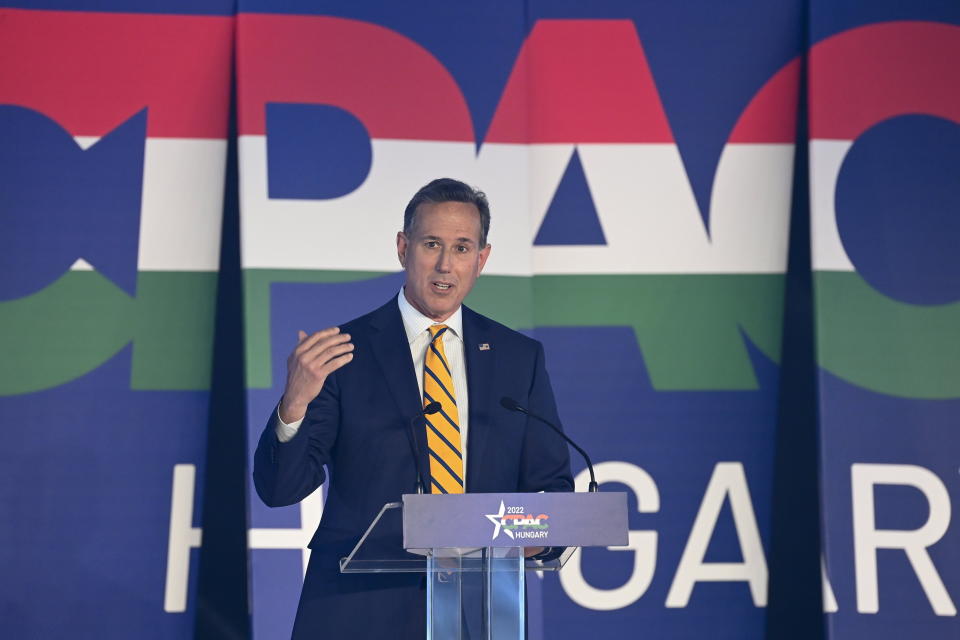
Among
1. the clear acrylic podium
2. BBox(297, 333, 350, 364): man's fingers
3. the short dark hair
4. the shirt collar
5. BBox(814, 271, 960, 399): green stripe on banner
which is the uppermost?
the short dark hair

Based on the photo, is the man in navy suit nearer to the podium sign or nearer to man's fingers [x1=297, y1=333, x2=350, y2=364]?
man's fingers [x1=297, y1=333, x2=350, y2=364]

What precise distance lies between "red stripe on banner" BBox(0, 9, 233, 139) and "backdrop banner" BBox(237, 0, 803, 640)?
8.0 inches

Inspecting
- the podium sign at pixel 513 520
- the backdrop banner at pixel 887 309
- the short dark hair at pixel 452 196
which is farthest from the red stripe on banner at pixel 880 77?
the podium sign at pixel 513 520

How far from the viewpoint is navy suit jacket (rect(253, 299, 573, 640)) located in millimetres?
2635

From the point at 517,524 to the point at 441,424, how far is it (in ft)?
2.24

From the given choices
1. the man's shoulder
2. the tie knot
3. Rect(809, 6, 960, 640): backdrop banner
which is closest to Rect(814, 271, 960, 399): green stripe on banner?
Rect(809, 6, 960, 640): backdrop banner

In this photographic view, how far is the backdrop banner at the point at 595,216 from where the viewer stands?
4449mm

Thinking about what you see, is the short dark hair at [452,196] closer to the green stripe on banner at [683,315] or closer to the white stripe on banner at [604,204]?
the white stripe on banner at [604,204]

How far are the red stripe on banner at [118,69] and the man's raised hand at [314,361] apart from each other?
241cm

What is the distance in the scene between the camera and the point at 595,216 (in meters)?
4.68

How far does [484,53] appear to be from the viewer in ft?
15.1

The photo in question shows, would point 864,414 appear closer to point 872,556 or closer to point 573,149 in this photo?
point 872,556

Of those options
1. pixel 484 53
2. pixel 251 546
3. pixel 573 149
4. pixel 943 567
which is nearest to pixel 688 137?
pixel 573 149

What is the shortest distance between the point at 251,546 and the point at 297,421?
6.07ft
